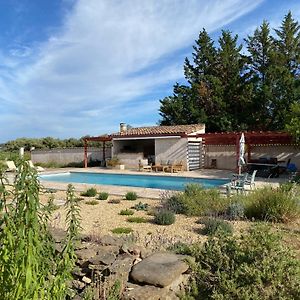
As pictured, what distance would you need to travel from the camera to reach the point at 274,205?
308 inches

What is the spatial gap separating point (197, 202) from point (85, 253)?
5.12 metres

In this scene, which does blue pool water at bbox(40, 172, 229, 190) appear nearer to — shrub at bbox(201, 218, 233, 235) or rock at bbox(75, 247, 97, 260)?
shrub at bbox(201, 218, 233, 235)

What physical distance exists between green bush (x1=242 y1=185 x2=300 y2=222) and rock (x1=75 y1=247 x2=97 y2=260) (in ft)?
15.1

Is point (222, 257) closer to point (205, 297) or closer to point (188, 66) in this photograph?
point (205, 297)

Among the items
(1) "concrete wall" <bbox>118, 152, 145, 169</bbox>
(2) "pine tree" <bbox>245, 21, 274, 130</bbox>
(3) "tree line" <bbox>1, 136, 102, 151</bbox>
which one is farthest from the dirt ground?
(3) "tree line" <bbox>1, 136, 102, 151</bbox>

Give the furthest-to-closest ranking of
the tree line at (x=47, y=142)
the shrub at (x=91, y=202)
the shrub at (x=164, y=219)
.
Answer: the tree line at (x=47, y=142) → the shrub at (x=91, y=202) → the shrub at (x=164, y=219)

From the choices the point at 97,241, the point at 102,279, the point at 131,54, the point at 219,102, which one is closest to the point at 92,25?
the point at 131,54

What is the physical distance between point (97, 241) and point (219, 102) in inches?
1092

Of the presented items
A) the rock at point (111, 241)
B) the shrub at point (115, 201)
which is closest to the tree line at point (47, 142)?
the shrub at point (115, 201)

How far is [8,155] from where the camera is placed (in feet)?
7.51

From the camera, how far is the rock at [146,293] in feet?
11.4

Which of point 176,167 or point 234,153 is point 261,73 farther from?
point 176,167

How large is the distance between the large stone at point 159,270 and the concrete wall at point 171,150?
19.8 metres

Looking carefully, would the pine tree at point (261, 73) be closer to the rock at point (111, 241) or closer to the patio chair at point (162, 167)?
the patio chair at point (162, 167)
